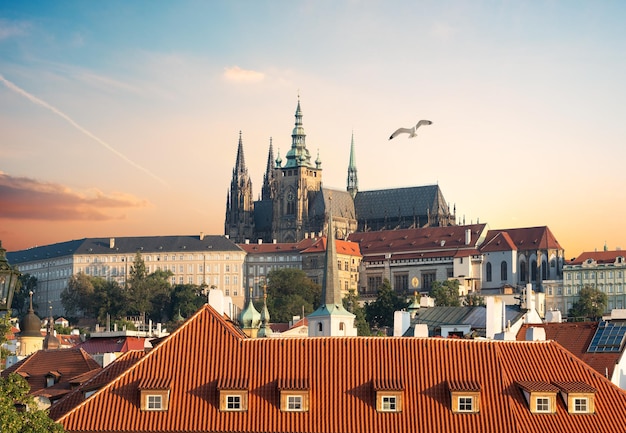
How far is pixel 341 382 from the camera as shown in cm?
4297

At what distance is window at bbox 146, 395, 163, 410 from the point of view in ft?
137

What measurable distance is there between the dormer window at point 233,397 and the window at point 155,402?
5.05 ft

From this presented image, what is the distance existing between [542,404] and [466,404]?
2.00 meters

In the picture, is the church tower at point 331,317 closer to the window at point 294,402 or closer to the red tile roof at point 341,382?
the red tile roof at point 341,382

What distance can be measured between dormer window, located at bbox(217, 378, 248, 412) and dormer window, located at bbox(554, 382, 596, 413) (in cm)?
835

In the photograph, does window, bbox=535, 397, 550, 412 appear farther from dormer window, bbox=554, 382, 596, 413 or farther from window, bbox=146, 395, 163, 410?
window, bbox=146, 395, 163, 410

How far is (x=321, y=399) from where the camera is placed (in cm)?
4253

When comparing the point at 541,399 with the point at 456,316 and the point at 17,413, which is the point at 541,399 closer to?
the point at 17,413

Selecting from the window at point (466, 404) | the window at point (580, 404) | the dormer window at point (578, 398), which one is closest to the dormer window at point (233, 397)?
the window at point (466, 404)

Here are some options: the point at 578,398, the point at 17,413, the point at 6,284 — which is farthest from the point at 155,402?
the point at 6,284

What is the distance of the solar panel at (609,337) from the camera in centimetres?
6366

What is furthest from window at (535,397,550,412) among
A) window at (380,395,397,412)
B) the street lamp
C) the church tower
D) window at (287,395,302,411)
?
the church tower

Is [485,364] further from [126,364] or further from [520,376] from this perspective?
[126,364]

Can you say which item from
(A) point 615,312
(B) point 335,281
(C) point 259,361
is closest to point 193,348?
(C) point 259,361
